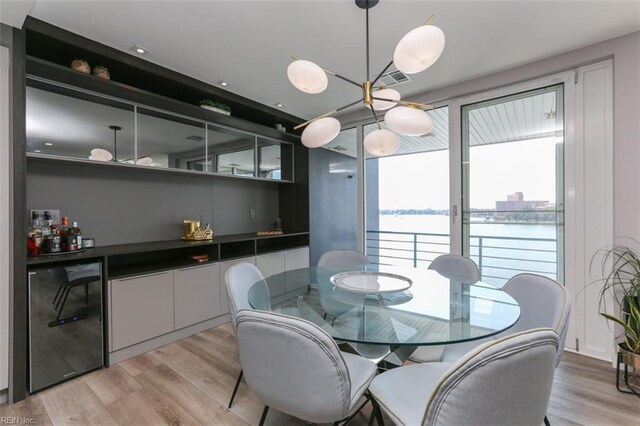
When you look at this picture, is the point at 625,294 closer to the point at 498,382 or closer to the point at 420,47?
the point at 498,382

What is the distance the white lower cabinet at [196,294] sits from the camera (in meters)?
2.71

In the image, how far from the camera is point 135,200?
2.90 meters

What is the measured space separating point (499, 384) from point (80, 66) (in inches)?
122

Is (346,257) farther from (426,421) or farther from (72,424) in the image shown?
(72,424)

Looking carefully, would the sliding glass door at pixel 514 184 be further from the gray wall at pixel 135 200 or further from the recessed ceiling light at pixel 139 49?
the recessed ceiling light at pixel 139 49

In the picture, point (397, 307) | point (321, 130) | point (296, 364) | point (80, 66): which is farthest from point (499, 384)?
point (80, 66)

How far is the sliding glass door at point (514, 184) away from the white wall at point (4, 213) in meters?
3.70

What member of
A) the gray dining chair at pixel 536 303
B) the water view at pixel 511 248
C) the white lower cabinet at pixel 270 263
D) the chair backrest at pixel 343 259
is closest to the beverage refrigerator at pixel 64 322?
the white lower cabinet at pixel 270 263

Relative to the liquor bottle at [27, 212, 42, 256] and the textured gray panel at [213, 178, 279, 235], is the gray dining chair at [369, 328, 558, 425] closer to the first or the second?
the liquor bottle at [27, 212, 42, 256]

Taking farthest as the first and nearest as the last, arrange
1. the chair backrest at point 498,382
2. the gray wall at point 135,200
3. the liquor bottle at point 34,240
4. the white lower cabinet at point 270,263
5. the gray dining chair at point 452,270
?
the white lower cabinet at point 270,263 < the gray wall at point 135,200 < the liquor bottle at point 34,240 < the gray dining chair at point 452,270 < the chair backrest at point 498,382

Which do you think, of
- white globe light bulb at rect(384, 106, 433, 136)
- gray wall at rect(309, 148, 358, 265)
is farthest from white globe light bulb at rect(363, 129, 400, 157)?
gray wall at rect(309, 148, 358, 265)

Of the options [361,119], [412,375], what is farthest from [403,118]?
[361,119]

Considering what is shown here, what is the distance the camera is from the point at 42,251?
2121 mm

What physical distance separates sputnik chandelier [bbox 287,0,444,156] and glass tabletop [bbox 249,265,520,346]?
95 centimetres
